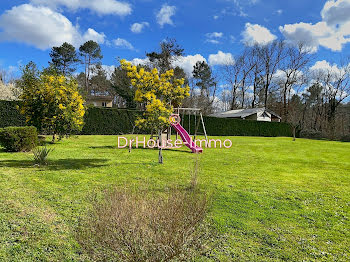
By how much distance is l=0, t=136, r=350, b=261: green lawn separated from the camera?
2562 millimetres

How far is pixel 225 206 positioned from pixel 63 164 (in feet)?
17.1

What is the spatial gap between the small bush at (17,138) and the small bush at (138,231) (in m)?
7.79

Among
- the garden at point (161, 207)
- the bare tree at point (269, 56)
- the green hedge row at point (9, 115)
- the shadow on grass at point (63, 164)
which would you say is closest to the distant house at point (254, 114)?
the bare tree at point (269, 56)

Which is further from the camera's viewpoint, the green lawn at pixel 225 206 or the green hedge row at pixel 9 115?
the green hedge row at pixel 9 115

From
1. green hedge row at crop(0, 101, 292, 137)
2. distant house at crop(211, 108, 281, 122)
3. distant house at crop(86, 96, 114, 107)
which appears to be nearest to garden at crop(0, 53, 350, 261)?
green hedge row at crop(0, 101, 292, 137)

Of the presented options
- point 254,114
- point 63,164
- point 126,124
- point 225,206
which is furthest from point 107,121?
point 254,114

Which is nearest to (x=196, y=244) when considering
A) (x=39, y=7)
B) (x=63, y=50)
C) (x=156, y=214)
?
(x=156, y=214)

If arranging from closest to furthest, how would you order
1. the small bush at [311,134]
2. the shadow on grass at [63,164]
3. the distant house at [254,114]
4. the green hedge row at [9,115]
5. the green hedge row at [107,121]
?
the shadow on grass at [63,164] → the green hedge row at [9,115] → the green hedge row at [107,121] → the small bush at [311,134] → the distant house at [254,114]

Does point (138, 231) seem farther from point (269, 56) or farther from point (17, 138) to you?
point (269, 56)

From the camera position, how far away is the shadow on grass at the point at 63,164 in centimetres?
641

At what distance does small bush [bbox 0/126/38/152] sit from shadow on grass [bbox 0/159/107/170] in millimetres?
1548

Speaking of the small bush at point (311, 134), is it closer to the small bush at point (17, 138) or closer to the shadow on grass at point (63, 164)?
the shadow on grass at point (63, 164)

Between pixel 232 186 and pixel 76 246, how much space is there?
Result: 3488 mm

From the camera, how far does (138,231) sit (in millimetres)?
1690
